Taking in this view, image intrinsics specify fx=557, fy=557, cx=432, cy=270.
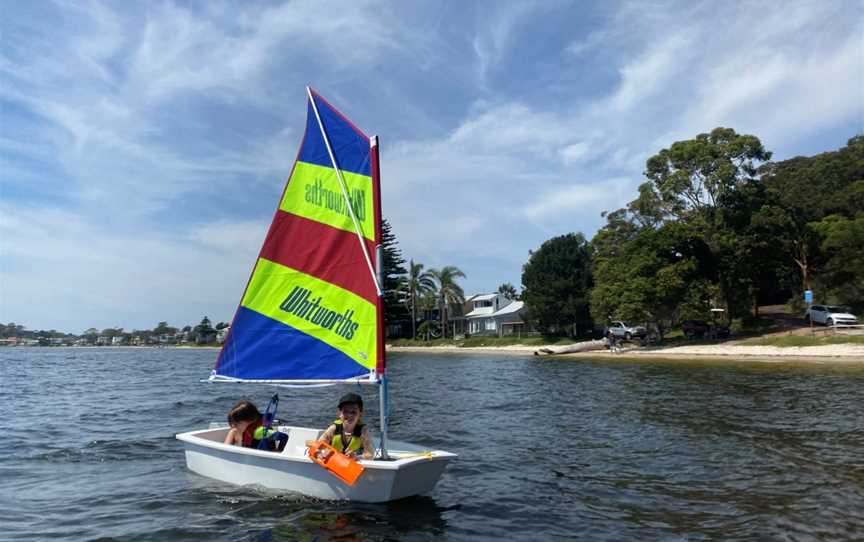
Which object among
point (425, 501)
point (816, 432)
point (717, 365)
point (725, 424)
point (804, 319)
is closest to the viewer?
point (425, 501)

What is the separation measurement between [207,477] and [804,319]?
5885 centimetres

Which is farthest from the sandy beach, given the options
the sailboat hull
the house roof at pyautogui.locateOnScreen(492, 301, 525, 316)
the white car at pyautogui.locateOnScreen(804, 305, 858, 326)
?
the sailboat hull

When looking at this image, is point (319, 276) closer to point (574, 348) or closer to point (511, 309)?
point (574, 348)

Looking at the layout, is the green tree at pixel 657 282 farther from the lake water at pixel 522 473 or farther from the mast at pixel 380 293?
the mast at pixel 380 293

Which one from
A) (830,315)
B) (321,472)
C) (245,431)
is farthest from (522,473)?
(830,315)

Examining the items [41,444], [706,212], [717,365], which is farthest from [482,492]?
[706,212]

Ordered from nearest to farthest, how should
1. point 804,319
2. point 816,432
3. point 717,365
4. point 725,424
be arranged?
1. point 816,432
2. point 725,424
3. point 717,365
4. point 804,319

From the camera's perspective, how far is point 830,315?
4631 centimetres

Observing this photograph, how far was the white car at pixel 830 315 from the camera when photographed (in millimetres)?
44938

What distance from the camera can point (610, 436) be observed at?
15664mm

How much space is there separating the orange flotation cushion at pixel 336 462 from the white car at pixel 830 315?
49.4 m

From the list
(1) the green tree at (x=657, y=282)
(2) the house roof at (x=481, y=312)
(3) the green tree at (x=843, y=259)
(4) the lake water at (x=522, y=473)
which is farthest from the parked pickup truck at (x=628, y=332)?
(4) the lake water at (x=522, y=473)

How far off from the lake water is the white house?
62156 mm

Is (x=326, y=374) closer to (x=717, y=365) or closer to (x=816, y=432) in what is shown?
(x=816, y=432)
